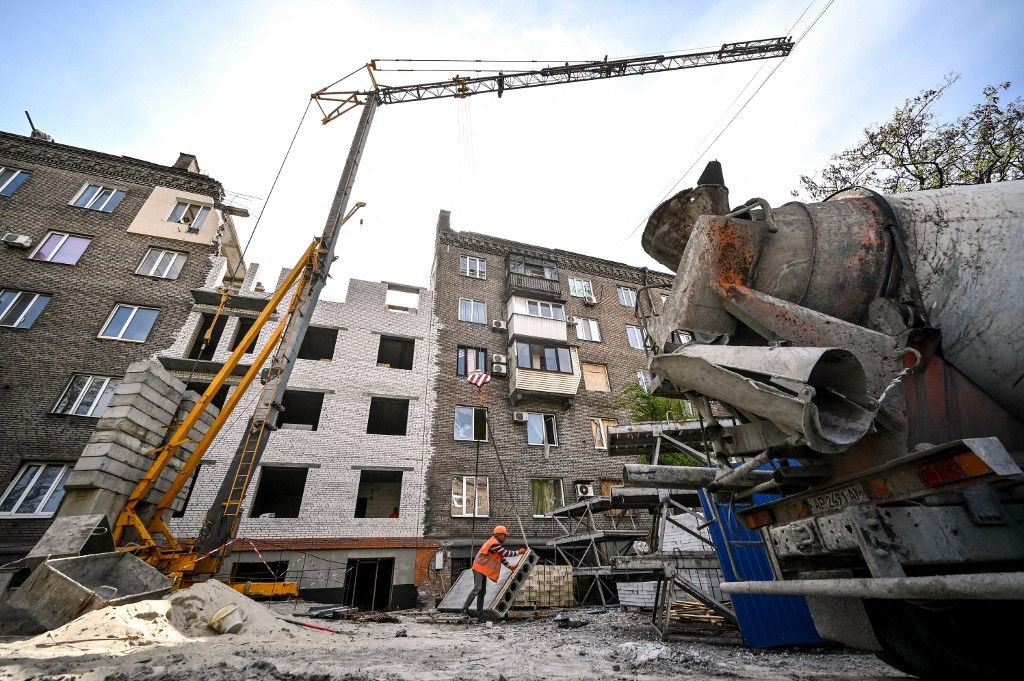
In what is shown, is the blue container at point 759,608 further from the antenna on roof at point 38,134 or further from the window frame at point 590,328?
the antenna on roof at point 38,134

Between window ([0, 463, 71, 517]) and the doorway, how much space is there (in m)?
8.94

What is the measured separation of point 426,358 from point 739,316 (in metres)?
17.3

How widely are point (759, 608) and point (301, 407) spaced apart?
17169mm

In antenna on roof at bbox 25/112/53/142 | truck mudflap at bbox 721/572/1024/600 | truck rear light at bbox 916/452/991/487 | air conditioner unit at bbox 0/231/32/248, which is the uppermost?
antenna on roof at bbox 25/112/53/142

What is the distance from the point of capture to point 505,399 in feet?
A: 63.7

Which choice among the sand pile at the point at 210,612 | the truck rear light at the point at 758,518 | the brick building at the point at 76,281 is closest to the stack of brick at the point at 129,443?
Answer: the sand pile at the point at 210,612

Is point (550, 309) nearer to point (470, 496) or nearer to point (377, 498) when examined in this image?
point (470, 496)

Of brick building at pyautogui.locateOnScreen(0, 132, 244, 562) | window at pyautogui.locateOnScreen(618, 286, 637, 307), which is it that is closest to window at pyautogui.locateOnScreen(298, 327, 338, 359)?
brick building at pyautogui.locateOnScreen(0, 132, 244, 562)

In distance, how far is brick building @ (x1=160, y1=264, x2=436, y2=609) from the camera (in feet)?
44.1

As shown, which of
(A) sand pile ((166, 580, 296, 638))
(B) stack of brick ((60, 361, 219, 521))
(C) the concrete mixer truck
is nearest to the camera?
(C) the concrete mixer truck

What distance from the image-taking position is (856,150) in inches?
500

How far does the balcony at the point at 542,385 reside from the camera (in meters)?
19.1

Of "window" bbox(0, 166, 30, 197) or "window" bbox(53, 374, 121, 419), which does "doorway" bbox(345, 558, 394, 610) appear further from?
"window" bbox(0, 166, 30, 197)

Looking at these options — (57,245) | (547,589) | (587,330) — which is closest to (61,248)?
(57,245)
